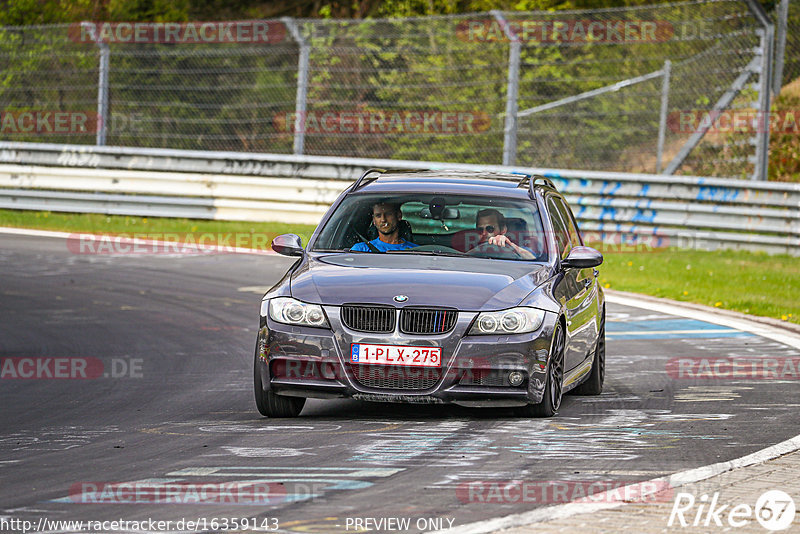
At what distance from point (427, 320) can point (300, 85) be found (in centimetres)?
1500

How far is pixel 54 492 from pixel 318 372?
2.28 metres

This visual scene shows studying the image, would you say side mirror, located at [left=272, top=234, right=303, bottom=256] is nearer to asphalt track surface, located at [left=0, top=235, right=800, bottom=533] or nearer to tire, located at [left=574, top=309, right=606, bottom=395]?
asphalt track surface, located at [left=0, top=235, right=800, bottom=533]

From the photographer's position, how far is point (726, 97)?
2114 centimetres

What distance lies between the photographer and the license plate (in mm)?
8141

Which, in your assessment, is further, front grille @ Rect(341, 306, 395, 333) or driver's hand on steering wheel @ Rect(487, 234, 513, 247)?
driver's hand on steering wheel @ Rect(487, 234, 513, 247)

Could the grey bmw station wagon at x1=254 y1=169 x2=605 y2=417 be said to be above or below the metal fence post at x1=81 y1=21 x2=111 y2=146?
below

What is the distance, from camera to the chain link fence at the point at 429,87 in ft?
69.9

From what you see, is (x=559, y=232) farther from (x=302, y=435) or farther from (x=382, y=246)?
(x=302, y=435)

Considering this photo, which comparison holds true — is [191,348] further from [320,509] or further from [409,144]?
[409,144]

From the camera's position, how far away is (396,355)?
8.15 m

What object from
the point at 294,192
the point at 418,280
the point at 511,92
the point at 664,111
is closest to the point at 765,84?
the point at 664,111

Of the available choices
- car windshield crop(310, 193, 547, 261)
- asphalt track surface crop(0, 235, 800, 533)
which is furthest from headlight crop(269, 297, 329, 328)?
car windshield crop(310, 193, 547, 261)

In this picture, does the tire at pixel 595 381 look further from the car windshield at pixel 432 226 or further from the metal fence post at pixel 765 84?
the metal fence post at pixel 765 84

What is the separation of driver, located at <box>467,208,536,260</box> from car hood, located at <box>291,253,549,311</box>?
0.80 ft
